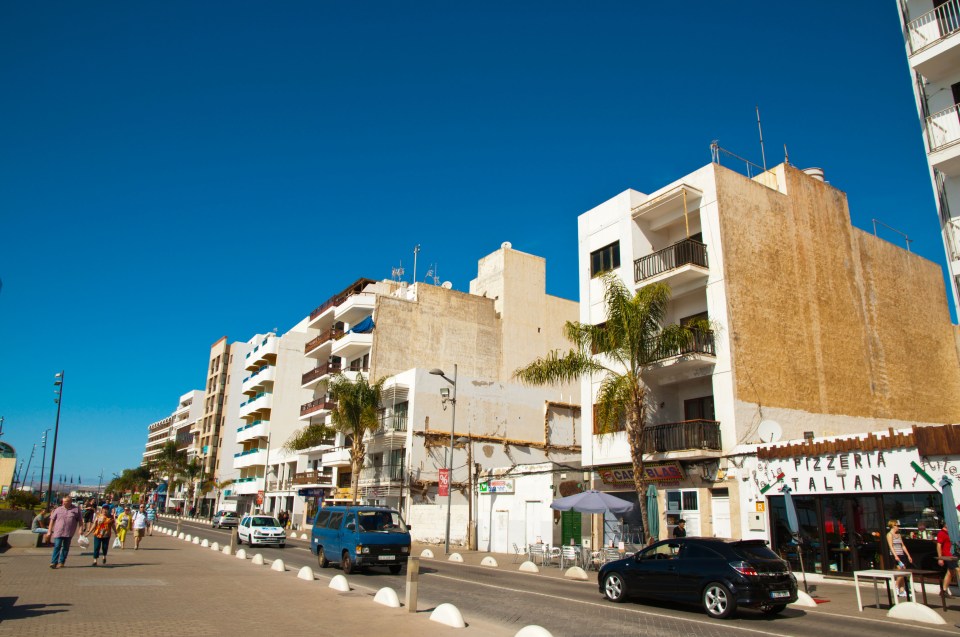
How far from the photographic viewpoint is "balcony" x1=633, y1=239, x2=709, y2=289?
25656 mm

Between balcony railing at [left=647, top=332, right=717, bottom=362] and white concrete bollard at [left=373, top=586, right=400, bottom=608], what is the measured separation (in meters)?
13.8

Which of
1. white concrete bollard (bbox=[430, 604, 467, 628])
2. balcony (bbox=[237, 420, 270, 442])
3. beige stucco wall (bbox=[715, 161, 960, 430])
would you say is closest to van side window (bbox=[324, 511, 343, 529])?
white concrete bollard (bbox=[430, 604, 467, 628])

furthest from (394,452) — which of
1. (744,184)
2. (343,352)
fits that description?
(744,184)

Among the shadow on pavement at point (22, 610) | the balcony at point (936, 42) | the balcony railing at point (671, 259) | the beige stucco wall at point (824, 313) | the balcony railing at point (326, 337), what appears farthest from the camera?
the balcony railing at point (326, 337)

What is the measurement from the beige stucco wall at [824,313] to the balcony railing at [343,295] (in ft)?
107

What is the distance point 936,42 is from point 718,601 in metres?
18.3

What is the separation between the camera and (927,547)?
17.3 m

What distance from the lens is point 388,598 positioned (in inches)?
481

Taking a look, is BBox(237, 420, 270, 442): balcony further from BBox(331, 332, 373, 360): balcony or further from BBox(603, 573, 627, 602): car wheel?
BBox(603, 573, 627, 602): car wheel

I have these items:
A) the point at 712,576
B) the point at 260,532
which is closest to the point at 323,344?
the point at 260,532

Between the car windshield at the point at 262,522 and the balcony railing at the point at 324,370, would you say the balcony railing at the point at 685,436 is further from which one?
the balcony railing at the point at 324,370

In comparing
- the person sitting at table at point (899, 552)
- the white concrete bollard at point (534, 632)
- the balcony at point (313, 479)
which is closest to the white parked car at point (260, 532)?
the balcony at point (313, 479)

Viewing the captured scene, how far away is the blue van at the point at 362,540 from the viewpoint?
19359 millimetres

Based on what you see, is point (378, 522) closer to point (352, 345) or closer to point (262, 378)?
point (352, 345)
